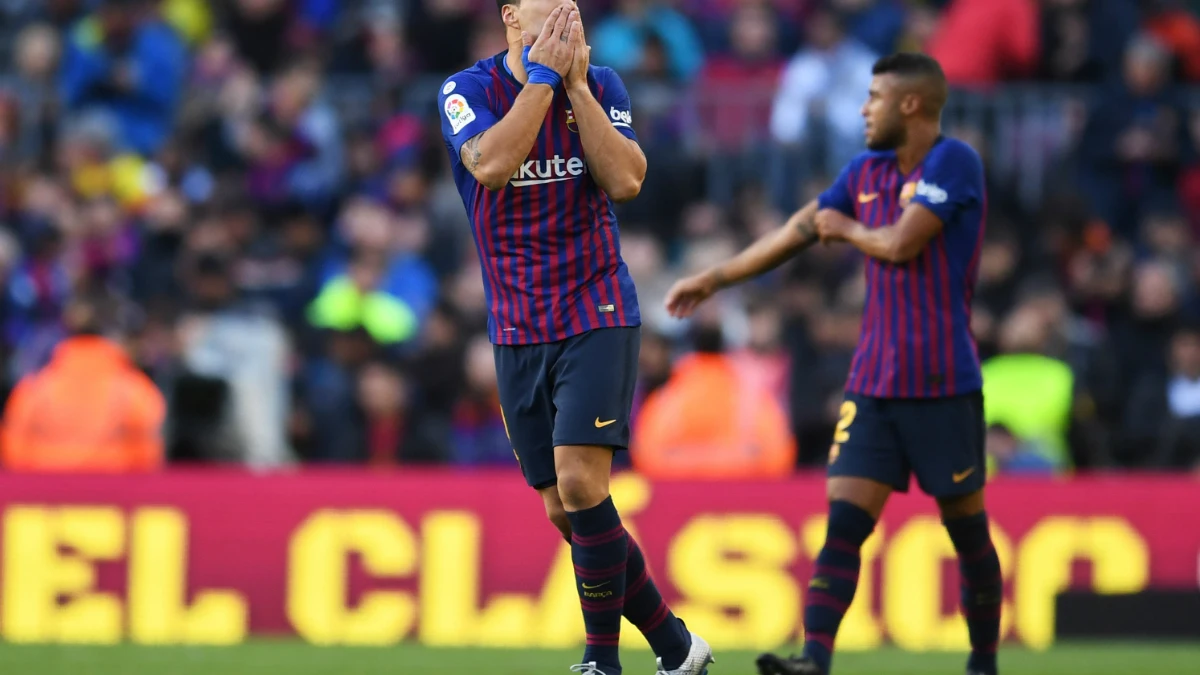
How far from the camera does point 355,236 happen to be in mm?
14211

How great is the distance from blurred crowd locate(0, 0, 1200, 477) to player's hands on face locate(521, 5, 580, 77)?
5.47 metres

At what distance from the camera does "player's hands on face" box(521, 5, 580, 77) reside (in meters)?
6.41

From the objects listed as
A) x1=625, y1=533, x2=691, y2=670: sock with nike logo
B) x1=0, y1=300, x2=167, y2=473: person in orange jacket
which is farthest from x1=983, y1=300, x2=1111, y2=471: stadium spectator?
x1=625, y1=533, x2=691, y2=670: sock with nike logo

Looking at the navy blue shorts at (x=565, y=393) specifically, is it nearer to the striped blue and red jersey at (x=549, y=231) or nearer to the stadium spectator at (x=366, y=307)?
the striped blue and red jersey at (x=549, y=231)

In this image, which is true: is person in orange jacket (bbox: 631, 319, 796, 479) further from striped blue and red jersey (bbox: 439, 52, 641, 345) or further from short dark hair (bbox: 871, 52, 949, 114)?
striped blue and red jersey (bbox: 439, 52, 641, 345)

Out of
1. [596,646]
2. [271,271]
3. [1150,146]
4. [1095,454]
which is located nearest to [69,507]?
[271,271]

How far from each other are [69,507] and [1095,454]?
633cm

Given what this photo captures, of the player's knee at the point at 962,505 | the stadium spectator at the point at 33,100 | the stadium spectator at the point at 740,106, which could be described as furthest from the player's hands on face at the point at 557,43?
the stadium spectator at the point at 33,100

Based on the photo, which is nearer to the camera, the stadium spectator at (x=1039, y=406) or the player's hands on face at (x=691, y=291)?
the player's hands on face at (x=691, y=291)

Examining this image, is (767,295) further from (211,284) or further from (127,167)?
(127,167)

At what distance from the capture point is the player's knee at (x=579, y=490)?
21.1 feet

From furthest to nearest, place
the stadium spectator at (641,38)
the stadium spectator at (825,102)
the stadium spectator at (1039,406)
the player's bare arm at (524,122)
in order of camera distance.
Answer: the stadium spectator at (641,38)
the stadium spectator at (825,102)
the stadium spectator at (1039,406)
the player's bare arm at (524,122)

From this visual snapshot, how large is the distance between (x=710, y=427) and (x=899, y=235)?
464 centimetres

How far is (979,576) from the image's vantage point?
7484mm
